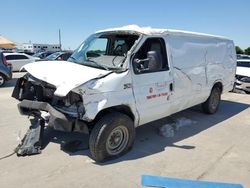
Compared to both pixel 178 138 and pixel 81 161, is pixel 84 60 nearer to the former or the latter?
pixel 81 161

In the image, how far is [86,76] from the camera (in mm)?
4176

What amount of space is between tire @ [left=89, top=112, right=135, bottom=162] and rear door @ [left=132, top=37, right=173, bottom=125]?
395mm

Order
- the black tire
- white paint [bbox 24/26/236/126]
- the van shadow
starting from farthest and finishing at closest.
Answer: the black tire, the van shadow, white paint [bbox 24/26/236/126]

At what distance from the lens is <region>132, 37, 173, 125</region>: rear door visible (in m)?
4.78

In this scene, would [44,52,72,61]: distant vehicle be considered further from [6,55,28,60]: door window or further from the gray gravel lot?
the gray gravel lot

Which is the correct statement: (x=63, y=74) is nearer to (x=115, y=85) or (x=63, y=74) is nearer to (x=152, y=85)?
(x=115, y=85)

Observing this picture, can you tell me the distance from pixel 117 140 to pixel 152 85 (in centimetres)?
117

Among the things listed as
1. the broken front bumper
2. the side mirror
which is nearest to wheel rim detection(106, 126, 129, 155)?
the broken front bumper

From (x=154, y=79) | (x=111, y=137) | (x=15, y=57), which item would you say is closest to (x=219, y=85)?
(x=154, y=79)

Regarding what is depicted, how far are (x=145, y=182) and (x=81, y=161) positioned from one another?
3.90 ft

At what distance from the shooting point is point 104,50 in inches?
216

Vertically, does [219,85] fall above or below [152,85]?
below

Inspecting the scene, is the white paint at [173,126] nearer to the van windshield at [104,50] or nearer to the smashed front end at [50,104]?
the van windshield at [104,50]

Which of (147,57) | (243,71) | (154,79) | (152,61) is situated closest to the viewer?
(152,61)
